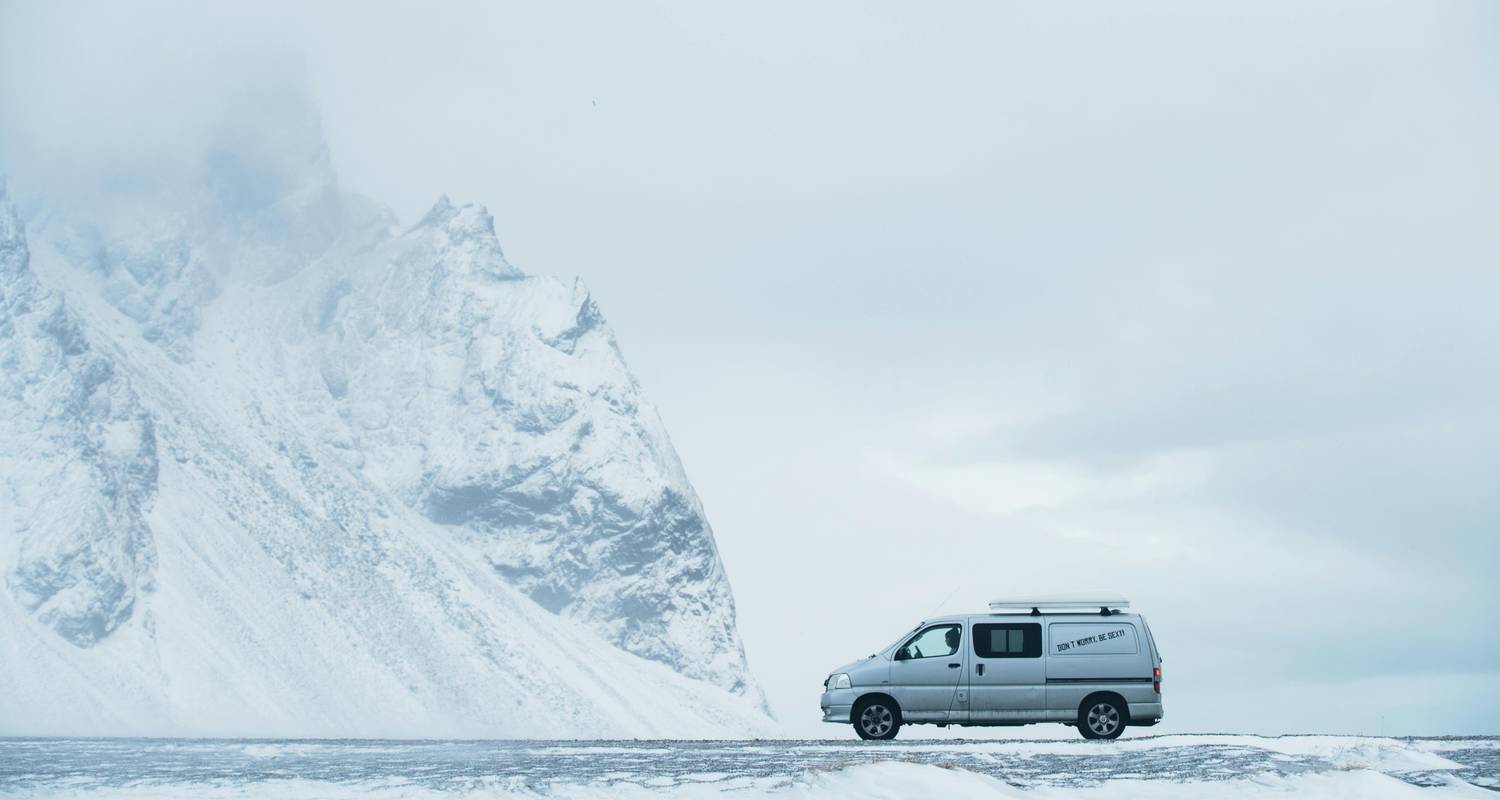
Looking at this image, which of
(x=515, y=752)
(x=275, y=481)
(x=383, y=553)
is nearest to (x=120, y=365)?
(x=275, y=481)

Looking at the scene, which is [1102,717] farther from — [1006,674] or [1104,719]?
[1006,674]

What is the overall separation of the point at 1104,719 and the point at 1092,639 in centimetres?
144

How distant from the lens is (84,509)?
537 ft

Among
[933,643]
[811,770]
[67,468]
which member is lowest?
[811,770]

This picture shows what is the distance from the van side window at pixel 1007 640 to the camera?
1085 inches

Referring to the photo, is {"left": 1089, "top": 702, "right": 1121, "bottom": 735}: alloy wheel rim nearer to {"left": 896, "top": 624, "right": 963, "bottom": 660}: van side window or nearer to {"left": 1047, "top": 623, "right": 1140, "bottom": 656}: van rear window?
{"left": 1047, "top": 623, "right": 1140, "bottom": 656}: van rear window

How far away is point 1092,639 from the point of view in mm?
27500

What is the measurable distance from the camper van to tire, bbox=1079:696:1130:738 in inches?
0.7

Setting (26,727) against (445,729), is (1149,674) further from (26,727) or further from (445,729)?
(445,729)

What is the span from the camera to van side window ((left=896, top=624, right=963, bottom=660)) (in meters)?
27.7

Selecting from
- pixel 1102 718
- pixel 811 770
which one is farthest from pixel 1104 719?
pixel 811 770

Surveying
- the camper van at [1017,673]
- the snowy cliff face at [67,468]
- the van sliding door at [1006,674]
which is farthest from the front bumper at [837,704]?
the snowy cliff face at [67,468]

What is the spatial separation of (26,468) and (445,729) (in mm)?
53164

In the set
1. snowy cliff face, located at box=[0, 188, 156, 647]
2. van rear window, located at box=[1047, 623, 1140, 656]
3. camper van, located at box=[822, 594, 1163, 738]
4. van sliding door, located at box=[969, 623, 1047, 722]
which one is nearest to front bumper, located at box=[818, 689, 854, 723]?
camper van, located at box=[822, 594, 1163, 738]
